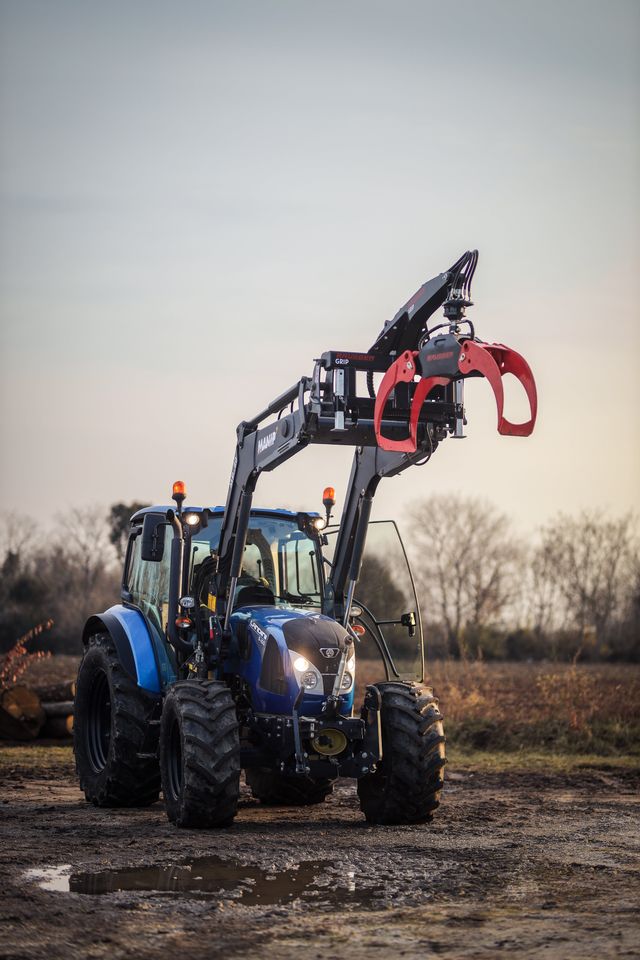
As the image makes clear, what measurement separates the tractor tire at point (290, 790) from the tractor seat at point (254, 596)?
1.73m

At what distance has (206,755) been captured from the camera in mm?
9086

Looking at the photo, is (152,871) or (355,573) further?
(355,573)

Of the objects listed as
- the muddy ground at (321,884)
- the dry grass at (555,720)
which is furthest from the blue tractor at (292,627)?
the dry grass at (555,720)

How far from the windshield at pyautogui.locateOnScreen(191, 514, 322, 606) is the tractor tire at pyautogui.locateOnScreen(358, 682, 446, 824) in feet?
4.87

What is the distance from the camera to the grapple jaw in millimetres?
8117

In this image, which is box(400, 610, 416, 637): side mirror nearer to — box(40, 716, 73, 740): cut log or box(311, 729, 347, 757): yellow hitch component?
box(311, 729, 347, 757): yellow hitch component

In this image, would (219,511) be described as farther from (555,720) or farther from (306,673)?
(555,720)

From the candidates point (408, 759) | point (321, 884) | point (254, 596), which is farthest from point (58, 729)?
point (321, 884)

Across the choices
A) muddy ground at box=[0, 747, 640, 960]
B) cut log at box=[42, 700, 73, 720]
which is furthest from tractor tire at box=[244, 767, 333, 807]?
cut log at box=[42, 700, 73, 720]

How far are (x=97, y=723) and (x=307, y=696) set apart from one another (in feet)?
10.5

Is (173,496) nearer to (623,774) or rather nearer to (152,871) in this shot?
(152,871)

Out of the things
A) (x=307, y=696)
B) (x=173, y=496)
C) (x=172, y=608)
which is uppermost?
(x=173, y=496)

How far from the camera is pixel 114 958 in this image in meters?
5.59

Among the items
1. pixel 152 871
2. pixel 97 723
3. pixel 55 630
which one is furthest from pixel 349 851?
pixel 55 630
